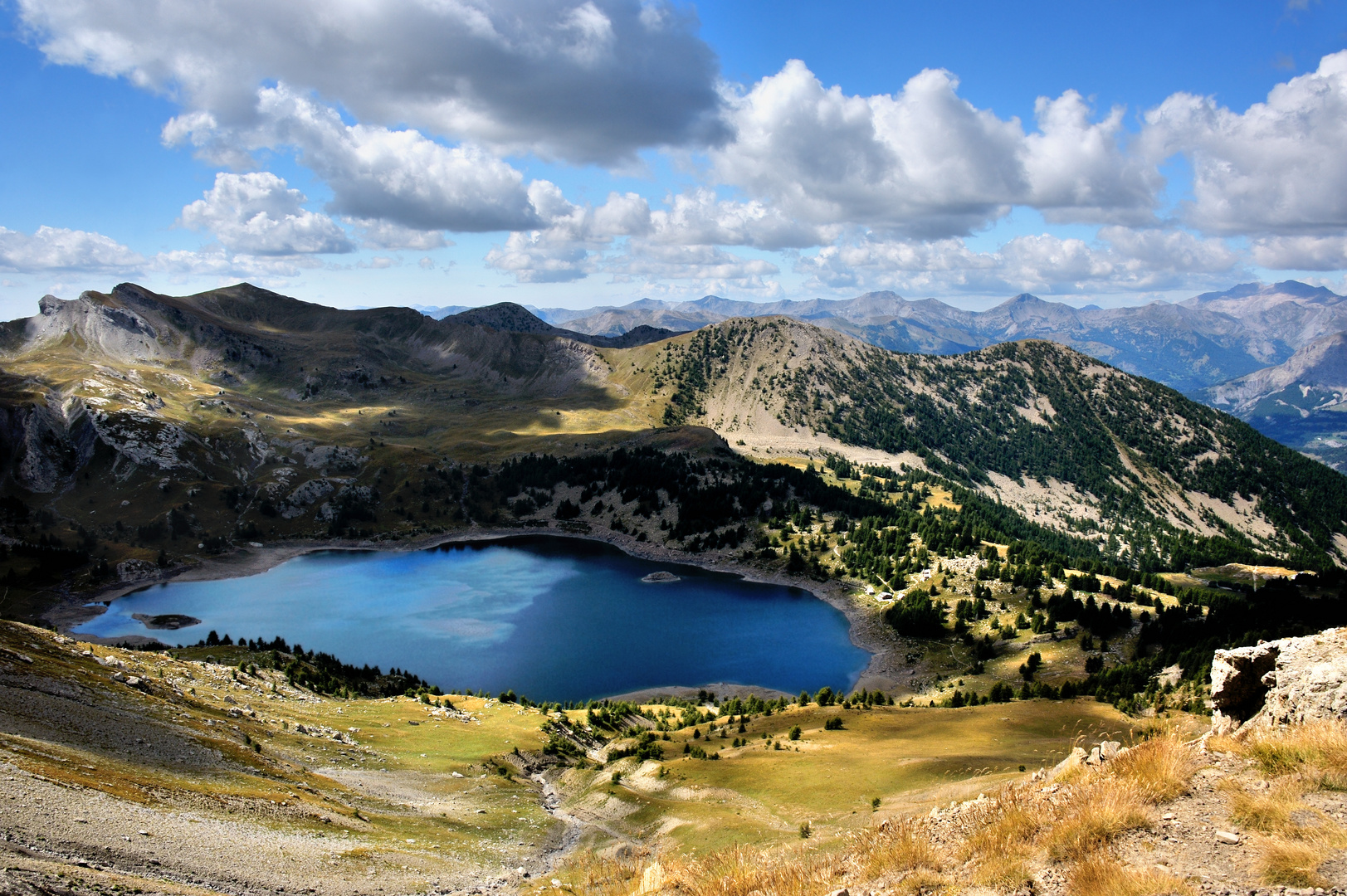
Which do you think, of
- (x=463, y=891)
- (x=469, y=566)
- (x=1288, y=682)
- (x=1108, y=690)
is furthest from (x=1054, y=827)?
(x=469, y=566)

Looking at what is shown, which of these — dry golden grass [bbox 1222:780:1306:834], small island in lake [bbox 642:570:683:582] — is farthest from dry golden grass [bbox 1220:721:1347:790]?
small island in lake [bbox 642:570:683:582]

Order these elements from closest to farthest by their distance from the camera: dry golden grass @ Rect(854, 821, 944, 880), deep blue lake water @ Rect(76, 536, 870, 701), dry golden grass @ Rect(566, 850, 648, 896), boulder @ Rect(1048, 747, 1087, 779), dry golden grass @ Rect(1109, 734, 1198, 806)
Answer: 1. dry golden grass @ Rect(1109, 734, 1198, 806)
2. dry golden grass @ Rect(854, 821, 944, 880)
3. boulder @ Rect(1048, 747, 1087, 779)
4. dry golden grass @ Rect(566, 850, 648, 896)
5. deep blue lake water @ Rect(76, 536, 870, 701)

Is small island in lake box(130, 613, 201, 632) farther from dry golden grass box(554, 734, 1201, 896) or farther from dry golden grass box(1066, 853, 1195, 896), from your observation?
dry golden grass box(1066, 853, 1195, 896)

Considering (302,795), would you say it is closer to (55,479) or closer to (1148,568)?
(55,479)

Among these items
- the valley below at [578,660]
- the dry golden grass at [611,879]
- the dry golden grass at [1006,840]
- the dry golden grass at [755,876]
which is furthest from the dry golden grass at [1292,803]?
the dry golden grass at [611,879]

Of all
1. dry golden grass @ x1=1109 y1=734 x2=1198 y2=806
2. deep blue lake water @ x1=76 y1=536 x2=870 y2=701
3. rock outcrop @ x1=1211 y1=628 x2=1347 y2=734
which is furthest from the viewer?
deep blue lake water @ x1=76 y1=536 x2=870 y2=701

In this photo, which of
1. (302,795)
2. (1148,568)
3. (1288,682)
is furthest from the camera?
(1148,568)

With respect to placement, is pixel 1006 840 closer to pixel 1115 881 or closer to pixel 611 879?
pixel 1115 881
